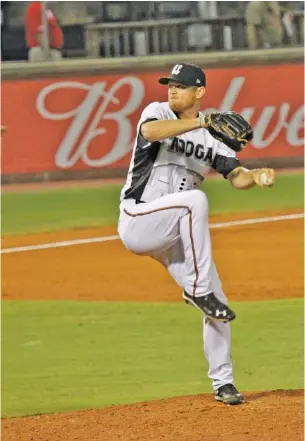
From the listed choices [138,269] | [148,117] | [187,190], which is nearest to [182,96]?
[148,117]

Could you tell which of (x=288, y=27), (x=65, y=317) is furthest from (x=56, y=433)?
(x=288, y=27)

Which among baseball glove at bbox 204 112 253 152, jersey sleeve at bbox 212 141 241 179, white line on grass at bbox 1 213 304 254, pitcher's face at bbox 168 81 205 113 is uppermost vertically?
pitcher's face at bbox 168 81 205 113

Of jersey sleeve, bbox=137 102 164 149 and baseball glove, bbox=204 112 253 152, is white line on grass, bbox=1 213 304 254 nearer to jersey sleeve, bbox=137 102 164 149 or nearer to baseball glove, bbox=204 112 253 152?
jersey sleeve, bbox=137 102 164 149

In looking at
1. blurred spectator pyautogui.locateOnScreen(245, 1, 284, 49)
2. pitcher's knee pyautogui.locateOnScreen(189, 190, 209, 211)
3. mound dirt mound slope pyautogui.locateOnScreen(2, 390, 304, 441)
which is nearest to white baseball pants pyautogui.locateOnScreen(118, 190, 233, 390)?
pitcher's knee pyautogui.locateOnScreen(189, 190, 209, 211)

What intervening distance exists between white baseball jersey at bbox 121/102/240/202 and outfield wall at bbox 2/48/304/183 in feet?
39.7


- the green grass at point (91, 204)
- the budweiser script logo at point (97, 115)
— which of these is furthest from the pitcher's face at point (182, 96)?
the budweiser script logo at point (97, 115)

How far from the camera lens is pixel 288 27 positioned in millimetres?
20719

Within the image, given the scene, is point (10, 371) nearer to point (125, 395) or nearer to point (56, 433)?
point (125, 395)

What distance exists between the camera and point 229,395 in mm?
7488

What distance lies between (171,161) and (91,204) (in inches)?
453

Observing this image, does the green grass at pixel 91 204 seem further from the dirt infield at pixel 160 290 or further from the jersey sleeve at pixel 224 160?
the jersey sleeve at pixel 224 160

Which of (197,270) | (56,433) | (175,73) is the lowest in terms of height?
(56,433)

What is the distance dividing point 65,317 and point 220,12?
9.68 meters

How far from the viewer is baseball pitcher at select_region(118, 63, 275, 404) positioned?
23.6 ft
